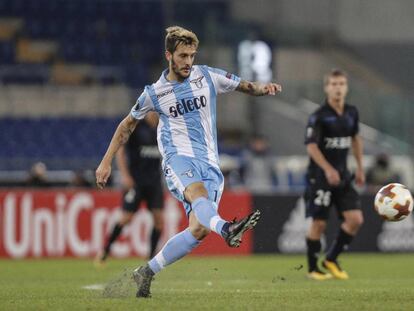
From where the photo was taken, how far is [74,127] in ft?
76.8

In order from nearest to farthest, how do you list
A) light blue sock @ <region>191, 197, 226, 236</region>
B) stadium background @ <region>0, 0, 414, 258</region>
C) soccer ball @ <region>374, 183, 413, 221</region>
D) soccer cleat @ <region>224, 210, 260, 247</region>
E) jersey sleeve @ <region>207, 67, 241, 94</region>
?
soccer cleat @ <region>224, 210, 260, 247</region> → light blue sock @ <region>191, 197, 226, 236</region> → jersey sleeve @ <region>207, 67, 241, 94</region> → soccer ball @ <region>374, 183, 413, 221</region> → stadium background @ <region>0, 0, 414, 258</region>

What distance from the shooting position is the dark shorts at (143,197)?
14.4m

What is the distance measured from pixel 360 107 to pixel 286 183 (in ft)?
8.67

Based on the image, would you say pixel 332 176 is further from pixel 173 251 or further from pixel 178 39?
pixel 178 39

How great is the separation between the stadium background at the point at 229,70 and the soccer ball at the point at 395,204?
27.5 ft

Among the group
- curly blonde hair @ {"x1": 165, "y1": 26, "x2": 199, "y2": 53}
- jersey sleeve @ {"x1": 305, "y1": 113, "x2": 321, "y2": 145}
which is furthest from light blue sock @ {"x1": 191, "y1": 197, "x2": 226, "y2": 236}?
jersey sleeve @ {"x1": 305, "y1": 113, "x2": 321, "y2": 145}

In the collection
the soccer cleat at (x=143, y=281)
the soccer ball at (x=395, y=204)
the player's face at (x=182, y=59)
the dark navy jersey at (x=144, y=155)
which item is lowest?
the dark navy jersey at (x=144, y=155)

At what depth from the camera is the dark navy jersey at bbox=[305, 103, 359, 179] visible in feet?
38.2

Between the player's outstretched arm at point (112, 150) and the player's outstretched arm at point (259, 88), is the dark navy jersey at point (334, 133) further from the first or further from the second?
the player's outstretched arm at point (112, 150)

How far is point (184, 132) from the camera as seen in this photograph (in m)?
8.57

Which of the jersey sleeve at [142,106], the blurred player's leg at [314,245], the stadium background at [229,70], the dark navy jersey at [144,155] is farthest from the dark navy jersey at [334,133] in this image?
the stadium background at [229,70]

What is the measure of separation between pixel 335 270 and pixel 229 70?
40.9 feet

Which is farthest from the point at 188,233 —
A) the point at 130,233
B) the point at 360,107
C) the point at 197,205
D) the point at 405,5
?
the point at 405,5

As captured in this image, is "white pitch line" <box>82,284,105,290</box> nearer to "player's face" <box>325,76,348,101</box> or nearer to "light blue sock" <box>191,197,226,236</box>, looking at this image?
"light blue sock" <box>191,197,226,236</box>
